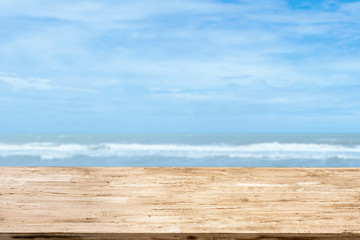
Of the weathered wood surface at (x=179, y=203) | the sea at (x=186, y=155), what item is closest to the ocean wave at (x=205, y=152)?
the sea at (x=186, y=155)

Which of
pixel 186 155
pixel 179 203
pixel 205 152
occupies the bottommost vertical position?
pixel 179 203

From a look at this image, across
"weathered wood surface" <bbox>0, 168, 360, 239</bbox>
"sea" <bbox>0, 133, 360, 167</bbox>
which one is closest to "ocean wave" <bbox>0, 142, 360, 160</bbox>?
"sea" <bbox>0, 133, 360, 167</bbox>

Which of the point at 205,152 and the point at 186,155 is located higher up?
the point at 205,152

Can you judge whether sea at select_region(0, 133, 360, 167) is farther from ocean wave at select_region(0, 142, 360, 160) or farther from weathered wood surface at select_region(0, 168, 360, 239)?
weathered wood surface at select_region(0, 168, 360, 239)

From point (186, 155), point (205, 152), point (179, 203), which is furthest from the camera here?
point (205, 152)

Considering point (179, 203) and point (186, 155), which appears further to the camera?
point (186, 155)

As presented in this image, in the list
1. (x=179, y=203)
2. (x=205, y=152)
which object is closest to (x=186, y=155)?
(x=205, y=152)

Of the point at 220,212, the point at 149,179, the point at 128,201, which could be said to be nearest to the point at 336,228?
the point at 220,212

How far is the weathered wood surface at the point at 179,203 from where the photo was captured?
42.4 inches

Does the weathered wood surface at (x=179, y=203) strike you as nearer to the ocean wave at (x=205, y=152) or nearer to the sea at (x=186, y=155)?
the sea at (x=186, y=155)

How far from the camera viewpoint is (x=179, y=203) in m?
1.35

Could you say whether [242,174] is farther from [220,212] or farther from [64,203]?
[64,203]

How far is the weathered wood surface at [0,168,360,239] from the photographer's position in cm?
108

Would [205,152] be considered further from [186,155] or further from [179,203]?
[179,203]
